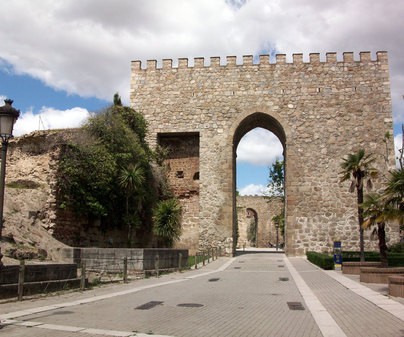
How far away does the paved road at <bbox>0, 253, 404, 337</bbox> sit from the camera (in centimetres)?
648

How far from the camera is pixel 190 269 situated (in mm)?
18906

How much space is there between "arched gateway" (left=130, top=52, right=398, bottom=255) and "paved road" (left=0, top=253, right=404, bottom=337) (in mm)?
14597

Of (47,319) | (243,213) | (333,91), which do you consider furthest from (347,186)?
(243,213)

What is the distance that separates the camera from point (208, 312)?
820 cm

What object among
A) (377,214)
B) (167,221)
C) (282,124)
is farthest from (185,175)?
(377,214)

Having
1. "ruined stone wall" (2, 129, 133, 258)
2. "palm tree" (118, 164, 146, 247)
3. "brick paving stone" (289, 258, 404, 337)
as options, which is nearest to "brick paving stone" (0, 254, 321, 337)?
"brick paving stone" (289, 258, 404, 337)

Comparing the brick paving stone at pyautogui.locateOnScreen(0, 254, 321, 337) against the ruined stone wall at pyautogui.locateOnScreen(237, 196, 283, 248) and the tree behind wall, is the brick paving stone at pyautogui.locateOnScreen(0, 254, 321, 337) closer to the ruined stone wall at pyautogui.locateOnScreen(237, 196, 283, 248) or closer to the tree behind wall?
the tree behind wall

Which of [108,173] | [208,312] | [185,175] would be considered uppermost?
[185,175]

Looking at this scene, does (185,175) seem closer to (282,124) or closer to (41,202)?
(282,124)

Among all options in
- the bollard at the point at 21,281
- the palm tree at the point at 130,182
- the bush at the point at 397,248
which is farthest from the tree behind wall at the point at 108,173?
the bush at the point at 397,248

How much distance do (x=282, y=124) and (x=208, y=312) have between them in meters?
21.3

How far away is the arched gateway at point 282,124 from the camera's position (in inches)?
1057

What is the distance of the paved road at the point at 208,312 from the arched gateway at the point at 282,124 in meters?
14.6

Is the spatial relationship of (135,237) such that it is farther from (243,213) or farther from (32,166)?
(243,213)
